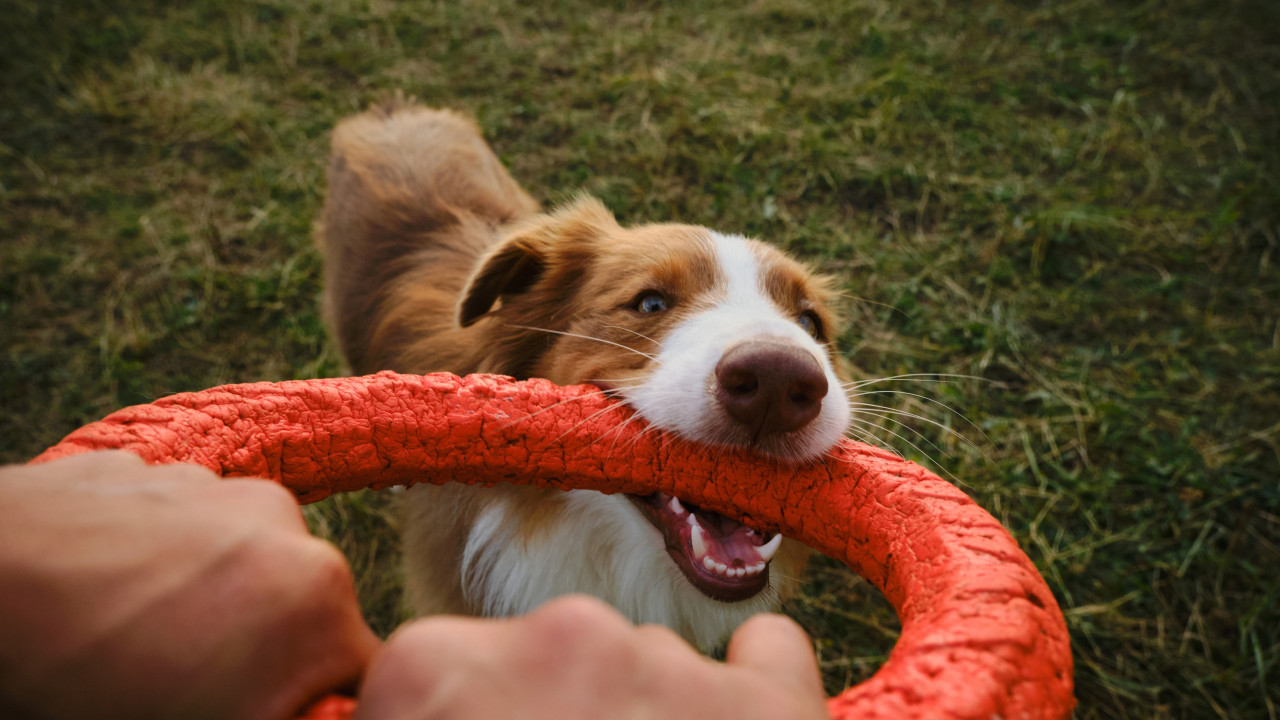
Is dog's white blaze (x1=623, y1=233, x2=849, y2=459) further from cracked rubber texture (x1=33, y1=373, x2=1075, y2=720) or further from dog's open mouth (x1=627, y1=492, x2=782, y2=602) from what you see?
dog's open mouth (x1=627, y1=492, x2=782, y2=602)

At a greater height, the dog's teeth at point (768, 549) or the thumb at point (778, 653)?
the thumb at point (778, 653)

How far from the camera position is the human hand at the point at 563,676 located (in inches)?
24.0

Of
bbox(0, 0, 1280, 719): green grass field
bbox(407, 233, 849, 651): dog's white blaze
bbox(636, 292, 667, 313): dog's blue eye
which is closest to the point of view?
bbox(407, 233, 849, 651): dog's white blaze

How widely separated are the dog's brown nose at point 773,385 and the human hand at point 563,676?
3.30 feet

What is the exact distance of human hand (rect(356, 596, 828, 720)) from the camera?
61cm

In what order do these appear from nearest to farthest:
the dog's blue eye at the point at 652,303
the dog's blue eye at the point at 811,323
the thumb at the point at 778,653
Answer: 1. the thumb at the point at 778,653
2. the dog's blue eye at the point at 652,303
3. the dog's blue eye at the point at 811,323

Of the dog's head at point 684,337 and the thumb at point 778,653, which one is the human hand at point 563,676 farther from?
the dog's head at point 684,337

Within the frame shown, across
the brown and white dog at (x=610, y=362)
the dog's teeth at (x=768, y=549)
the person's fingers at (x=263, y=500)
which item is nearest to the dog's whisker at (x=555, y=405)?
the brown and white dog at (x=610, y=362)

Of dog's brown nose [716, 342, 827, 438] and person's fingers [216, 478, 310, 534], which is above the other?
person's fingers [216, 478, 310, 534]

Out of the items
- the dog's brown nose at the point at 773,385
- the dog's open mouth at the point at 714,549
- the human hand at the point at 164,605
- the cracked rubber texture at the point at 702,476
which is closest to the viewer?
the human hand at the point at 164,605

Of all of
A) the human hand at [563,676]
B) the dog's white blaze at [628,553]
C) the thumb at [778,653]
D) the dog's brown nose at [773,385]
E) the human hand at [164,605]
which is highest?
the human hand at [164,605]

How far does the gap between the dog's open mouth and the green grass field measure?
3.41 feet

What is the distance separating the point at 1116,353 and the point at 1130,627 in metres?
1.69

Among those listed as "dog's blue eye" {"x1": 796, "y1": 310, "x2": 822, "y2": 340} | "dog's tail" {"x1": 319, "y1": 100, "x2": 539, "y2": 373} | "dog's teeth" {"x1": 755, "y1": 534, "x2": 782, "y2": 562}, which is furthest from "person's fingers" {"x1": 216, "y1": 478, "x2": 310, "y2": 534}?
"dog's tail" {"x1": 319, "y1": 100, "x2": 539, "y2": 373}
